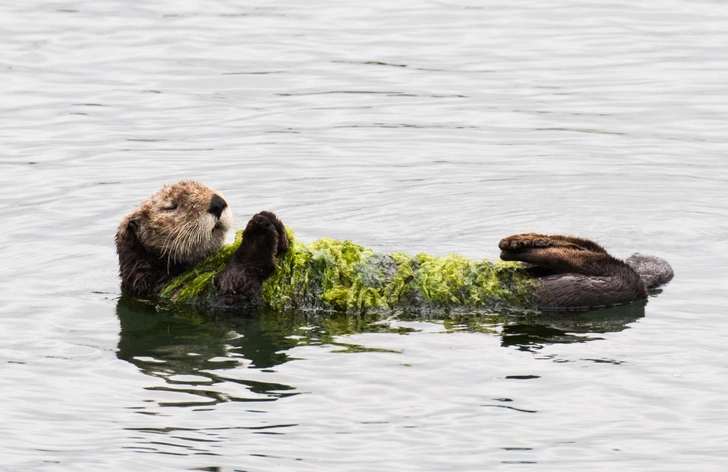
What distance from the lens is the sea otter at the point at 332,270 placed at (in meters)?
6.86

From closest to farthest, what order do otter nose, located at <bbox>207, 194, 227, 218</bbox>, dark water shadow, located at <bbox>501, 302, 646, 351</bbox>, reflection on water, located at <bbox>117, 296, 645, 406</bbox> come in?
1. reflection on water, located at <bbox>117, 296, 645, 406</bbox>
2. dark water shadow, located at <bbox>501, 302, 646, 351</bbox>
3. otter nose, located at <bbox>207, 194, 227, 218</bbox>

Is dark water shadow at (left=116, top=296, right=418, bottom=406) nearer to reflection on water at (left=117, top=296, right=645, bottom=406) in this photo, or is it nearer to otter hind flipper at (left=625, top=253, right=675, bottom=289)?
reflection on water at (left=117, top=296, right=645, bottom=406)

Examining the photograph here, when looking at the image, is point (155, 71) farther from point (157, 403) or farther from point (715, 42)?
point (157, 403)

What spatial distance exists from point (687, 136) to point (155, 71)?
665cm

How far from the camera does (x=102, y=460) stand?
5219 mm

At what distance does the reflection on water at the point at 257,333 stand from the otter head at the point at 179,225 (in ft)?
1.32

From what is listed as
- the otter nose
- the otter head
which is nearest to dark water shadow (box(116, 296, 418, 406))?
the otter head

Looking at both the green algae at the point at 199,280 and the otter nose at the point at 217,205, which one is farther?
the green algae at the point at 199,280

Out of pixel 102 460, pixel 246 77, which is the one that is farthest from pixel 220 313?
pixel 246 77

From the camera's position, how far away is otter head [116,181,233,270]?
285 inches

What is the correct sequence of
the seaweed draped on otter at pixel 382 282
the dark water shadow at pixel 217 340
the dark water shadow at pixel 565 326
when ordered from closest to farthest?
the dark water shadow at pixel 217 340, the dark water shadow at pixel 565 326, the seaweed draped on otter at pixel 382 282

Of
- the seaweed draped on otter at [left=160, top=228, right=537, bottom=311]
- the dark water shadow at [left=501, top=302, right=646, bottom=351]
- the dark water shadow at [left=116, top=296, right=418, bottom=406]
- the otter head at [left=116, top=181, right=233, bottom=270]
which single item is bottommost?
the dark water shadow at [left=116, top=296, right=418, bottom=406]

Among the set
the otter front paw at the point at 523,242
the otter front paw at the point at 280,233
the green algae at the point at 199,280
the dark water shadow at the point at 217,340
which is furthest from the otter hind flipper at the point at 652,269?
the green algae at the point at 199,280

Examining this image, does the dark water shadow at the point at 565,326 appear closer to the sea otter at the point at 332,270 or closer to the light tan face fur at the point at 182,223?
the sea otter at the point at 332,270
